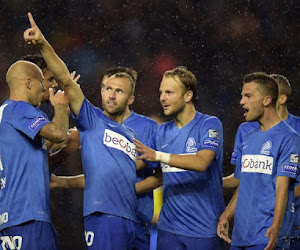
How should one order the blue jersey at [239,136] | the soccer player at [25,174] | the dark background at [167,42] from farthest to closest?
1. the dark background at [167,42]
2. the blue jersey at [239,136]
3. the soccer player at [25,174]

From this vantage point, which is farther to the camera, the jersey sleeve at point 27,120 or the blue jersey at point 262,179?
the blue jersey at point 262,179

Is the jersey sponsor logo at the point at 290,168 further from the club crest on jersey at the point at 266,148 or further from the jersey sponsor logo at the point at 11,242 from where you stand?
the jersey sponsor logo at the point at 11,242

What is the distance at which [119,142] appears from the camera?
4363mm

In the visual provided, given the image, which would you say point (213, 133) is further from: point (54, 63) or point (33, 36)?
point (33, 36)

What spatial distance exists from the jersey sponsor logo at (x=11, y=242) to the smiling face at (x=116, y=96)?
1061mm

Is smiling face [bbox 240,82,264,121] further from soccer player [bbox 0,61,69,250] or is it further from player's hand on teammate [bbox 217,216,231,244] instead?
soccer player [bbox 0,61,69,250]

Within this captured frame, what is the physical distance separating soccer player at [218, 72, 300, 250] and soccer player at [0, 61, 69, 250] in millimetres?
1269

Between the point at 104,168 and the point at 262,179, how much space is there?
106 cm

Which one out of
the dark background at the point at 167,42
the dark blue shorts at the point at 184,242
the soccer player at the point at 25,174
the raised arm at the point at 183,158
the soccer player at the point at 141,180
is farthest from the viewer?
the dark background at the point at 167,42

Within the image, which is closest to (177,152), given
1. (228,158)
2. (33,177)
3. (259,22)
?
(33,177)

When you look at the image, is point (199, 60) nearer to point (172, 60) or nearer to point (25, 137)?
point (172, 60)

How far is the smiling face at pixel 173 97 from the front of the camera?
491 cm

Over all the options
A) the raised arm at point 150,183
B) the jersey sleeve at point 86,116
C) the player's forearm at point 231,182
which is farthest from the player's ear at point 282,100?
the jersey sleeve at point 86,116

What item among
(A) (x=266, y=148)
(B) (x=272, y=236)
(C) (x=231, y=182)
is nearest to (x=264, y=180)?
(A) (x=266, y=148)
